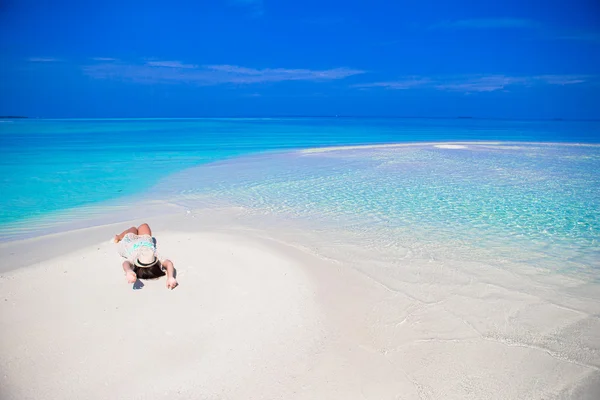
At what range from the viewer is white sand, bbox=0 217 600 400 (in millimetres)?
2861

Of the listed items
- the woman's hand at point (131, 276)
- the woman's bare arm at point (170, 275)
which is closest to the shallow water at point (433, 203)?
the woman's bare arm at point (170, 275)

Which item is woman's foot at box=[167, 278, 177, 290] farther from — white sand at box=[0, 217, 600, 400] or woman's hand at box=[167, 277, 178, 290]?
white sand at box=[0, 217, 600, 400]

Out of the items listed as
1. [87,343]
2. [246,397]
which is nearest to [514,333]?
[246,397]

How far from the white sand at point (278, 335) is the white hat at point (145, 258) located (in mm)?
253

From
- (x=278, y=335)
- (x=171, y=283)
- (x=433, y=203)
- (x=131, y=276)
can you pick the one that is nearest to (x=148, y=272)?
(x=131, y=276)

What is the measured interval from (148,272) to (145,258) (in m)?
0.17

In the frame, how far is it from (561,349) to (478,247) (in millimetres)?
2459

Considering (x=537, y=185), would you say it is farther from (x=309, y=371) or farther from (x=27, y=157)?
(x=27, y=157)

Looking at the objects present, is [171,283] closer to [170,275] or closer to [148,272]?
[170,275]

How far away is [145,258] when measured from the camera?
4.30 metres

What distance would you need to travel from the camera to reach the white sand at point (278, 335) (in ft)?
9.39

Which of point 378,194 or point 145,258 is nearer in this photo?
point 145,258

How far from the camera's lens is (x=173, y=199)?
919 cm

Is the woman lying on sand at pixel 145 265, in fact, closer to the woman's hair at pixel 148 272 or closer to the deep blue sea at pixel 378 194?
the woman's hair at pixel 148 272
